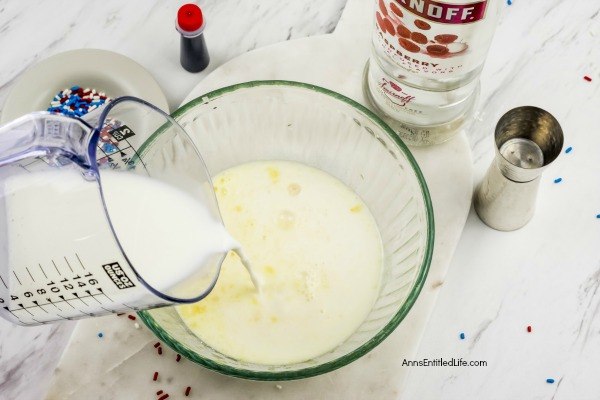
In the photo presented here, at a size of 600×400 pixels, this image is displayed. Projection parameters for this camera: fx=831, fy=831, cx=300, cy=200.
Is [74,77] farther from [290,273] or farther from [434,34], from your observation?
[434,34]

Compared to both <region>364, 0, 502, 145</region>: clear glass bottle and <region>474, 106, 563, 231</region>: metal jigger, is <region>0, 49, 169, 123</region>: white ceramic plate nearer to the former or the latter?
<region>364, 0, 502, 145</region>: clear glass bottle

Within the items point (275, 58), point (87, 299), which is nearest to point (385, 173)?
point (275, 58)

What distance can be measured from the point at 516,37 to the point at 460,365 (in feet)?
2.06

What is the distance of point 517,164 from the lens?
4.55 feet

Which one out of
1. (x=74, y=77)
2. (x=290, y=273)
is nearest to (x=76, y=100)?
(x=74, y=77)

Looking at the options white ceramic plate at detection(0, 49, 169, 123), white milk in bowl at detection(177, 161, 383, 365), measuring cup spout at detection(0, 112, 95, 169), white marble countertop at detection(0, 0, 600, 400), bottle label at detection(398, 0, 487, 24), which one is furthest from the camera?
white ceramic plate at detection(0, 49, 169, 123)

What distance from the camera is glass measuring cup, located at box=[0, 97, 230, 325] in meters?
0.96

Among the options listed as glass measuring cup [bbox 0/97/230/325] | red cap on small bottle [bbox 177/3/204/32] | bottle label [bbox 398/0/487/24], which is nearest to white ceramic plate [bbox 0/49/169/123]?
red cap on small bottle [bbox 177/3/204/32]

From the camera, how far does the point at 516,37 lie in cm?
158

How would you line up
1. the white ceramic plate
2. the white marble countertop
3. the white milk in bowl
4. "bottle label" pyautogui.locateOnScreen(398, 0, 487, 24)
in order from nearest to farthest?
"bottle label" pyautogui.locateOnScreen(398, 0, 487, 24)
the white milk in bowl
the white marble countertop
the white ceramic plate

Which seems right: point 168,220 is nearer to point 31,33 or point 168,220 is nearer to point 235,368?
point 235,368

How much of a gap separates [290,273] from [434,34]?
0.43 meters

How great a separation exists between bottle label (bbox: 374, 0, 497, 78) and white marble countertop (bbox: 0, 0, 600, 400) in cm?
28

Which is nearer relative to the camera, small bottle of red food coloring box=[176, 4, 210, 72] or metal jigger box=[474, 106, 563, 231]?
metal jigger box=[474, 106, 563, 231]
